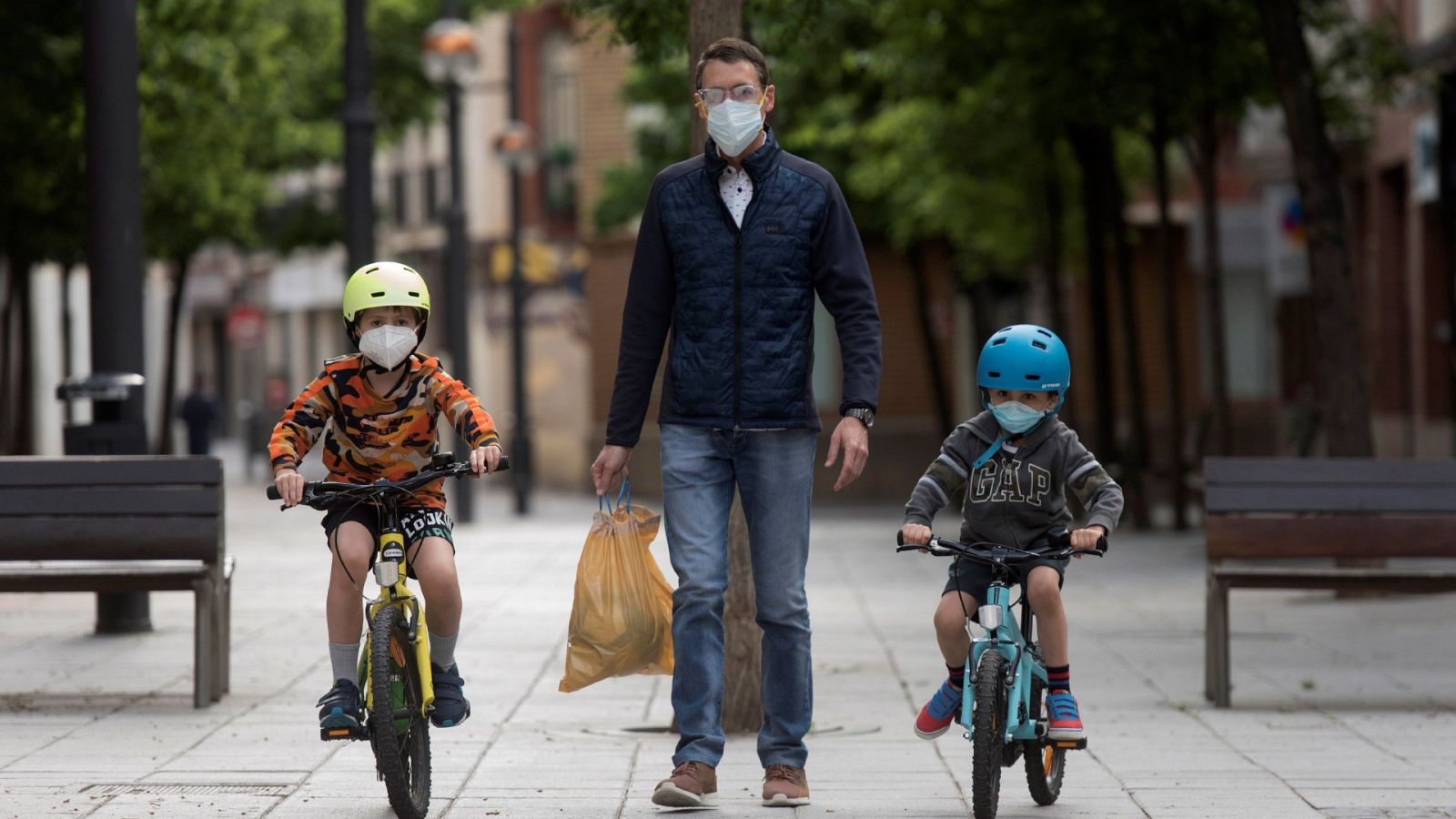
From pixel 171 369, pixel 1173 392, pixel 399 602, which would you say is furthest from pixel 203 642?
pixel 171 369

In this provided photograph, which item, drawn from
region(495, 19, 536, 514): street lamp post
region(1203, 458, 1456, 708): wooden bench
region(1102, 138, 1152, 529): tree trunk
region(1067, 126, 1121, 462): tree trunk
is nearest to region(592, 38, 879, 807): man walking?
region(1203, 458, 1456, 708): wooden bench

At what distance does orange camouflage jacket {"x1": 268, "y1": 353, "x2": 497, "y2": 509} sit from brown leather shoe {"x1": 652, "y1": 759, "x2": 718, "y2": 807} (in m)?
1.02

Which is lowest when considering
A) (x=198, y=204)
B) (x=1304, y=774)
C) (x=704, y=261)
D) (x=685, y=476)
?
(x=1304, y=774)

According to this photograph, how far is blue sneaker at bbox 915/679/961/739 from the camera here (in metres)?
6.62

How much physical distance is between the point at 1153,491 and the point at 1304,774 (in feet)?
85.7

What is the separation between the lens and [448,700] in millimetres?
6652

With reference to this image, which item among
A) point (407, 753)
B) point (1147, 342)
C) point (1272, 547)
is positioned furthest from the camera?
point (1147, 342)

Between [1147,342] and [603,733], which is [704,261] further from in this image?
[1147,342]

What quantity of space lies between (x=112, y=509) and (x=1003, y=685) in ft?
13.8

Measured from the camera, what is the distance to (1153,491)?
33250mm

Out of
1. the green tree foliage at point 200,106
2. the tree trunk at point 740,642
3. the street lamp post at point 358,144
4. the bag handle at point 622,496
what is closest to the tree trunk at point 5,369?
the green tree foliage at point 200,106

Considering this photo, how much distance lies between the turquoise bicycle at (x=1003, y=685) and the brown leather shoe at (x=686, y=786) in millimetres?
727

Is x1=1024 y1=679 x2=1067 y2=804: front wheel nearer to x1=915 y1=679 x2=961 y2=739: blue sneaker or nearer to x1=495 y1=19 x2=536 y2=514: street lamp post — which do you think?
x1=915 y1=679 x2=961 y2=739: blue sneaker

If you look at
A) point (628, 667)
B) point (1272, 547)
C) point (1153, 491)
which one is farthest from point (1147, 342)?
point (628, 667)
